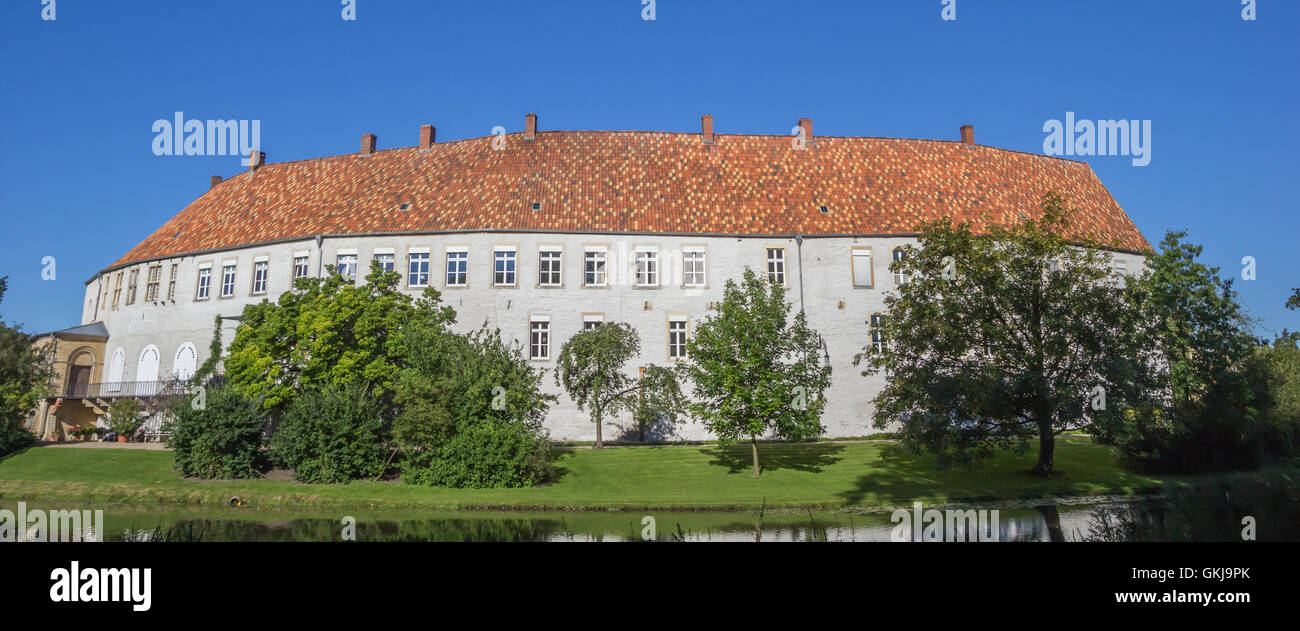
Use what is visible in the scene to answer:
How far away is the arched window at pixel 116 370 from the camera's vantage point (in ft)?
139

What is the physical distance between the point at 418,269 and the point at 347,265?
12.6 ft

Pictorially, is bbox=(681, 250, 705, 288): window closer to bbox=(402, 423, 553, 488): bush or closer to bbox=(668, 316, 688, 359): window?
bbox=(668, 316, 688, 359): window

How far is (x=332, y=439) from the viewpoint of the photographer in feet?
89.2

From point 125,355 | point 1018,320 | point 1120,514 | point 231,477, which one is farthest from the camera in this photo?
point 125,355

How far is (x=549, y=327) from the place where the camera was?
122 ft

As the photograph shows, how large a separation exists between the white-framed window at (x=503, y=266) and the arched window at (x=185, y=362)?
16.9 meters

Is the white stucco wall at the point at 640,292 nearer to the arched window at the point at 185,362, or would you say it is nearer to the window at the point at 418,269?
the window at the point at 418,269

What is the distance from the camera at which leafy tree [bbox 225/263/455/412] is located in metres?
30.3

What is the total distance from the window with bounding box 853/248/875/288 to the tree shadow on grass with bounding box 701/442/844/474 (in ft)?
29.1

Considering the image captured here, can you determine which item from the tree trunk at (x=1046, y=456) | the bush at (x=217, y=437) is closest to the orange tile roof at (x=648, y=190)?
the bush at (x=217, y=437)
